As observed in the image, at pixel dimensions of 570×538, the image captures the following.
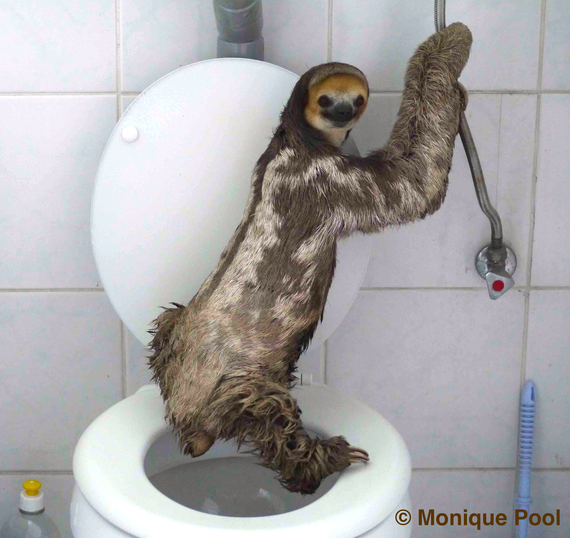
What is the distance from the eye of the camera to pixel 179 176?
40.0 inches

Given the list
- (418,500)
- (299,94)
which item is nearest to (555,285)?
(418,500)

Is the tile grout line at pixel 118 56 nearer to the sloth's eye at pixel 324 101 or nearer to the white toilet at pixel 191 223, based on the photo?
the white toilet at pixel 191 223

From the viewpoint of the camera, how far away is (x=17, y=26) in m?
1.15

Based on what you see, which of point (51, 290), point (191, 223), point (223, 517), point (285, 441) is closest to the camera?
point (223, 517)

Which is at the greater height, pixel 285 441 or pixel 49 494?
pixel 285 441

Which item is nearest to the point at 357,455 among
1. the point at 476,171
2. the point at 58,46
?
the point at 476,171

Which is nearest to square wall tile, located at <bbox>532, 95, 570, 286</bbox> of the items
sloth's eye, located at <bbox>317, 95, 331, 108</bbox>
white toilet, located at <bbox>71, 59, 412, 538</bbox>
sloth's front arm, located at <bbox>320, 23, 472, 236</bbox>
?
sloth's front arm, located at <bbox>320, 23, 472, 236</bbox>

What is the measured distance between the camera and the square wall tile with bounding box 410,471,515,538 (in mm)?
1325

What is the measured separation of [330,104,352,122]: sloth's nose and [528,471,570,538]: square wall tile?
0.83 m

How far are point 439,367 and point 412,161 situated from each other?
19.3 inches

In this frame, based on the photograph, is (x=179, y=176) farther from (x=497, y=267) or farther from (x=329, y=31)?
(x=497, y=267)

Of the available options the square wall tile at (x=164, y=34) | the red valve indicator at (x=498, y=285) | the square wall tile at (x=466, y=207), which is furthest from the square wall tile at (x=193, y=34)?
the red valve indicator at (x=498, y=285)

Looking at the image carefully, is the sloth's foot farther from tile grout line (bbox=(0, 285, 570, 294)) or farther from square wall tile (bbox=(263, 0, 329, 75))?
square wall tile (bbox=(263, 0, 329, 75))

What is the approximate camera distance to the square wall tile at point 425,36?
1.15 metres
